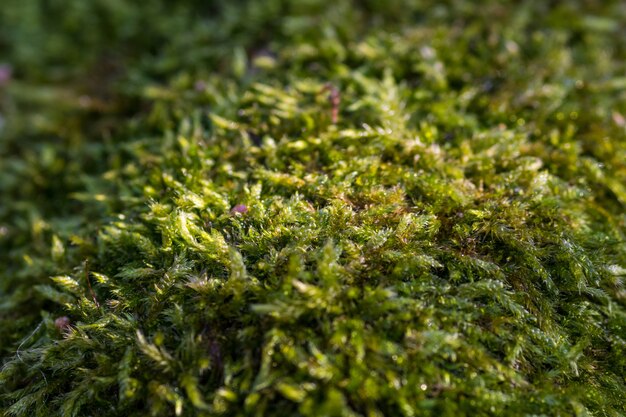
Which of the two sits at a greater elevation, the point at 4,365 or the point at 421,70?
the point at 421,70

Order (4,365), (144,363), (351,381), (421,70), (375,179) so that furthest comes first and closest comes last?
(421,70) → (375,179) → (4,365) → (144,363) → (351,381)

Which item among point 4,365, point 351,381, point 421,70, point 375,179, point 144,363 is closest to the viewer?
point 351,381

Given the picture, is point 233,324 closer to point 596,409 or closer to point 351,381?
point 351,381

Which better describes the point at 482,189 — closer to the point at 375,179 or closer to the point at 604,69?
the point at 375,179

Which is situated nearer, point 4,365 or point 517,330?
point 517,330

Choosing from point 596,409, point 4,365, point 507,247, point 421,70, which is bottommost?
point 4,365

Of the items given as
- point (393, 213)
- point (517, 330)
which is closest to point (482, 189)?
point (393, 213)
